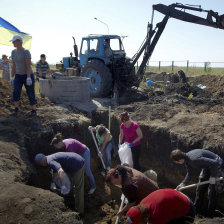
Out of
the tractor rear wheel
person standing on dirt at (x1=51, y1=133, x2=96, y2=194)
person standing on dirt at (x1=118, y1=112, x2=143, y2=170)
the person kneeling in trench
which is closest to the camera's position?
the person kneeling in trench

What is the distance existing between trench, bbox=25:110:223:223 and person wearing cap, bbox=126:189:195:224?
2.27m

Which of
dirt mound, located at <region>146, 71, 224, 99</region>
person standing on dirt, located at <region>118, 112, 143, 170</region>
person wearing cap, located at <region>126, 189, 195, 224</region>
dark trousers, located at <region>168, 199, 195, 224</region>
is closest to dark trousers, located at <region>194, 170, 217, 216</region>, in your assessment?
person standing on dirt, located at <region>118, 112, 143, 170</region>

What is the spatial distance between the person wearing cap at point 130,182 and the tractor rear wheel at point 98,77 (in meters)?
6.47

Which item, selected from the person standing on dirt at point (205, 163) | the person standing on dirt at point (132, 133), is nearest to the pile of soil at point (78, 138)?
the person standing on dirt at point (205, 163)

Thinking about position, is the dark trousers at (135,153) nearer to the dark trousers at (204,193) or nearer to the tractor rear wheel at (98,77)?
the dark trousers at (204,193)

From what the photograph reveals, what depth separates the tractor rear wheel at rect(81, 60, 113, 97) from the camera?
31.1ft

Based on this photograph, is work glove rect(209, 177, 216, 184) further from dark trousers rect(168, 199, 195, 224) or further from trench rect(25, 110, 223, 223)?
dark trousers rect(168, 199, 195, 224)

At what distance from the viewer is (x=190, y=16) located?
30.3 ft

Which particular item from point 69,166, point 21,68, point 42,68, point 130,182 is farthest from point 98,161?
point 42,68

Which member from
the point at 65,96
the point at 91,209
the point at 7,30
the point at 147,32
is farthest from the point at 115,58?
the point at 91,209

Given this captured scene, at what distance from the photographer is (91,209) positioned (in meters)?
5.26

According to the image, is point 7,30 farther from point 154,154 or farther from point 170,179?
point 170,179

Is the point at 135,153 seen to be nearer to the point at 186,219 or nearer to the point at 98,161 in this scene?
the point at 98,161

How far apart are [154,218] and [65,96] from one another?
6.03m
